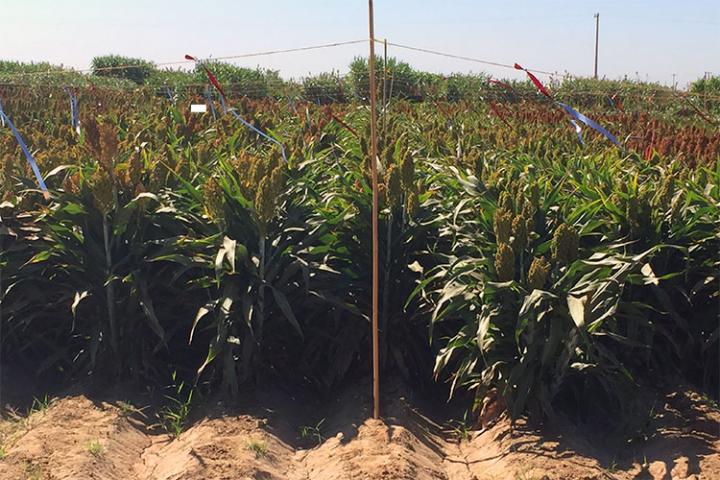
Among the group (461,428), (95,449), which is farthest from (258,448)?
(461,428)

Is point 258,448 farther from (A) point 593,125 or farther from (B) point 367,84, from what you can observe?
(B) point 367,84

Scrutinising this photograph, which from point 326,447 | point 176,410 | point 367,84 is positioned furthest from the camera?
point 367,84

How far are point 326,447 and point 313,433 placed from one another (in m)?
0.22

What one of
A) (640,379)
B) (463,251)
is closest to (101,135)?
(463,251)

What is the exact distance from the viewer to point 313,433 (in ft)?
13.9

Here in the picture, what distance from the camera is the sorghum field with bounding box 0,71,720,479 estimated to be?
152 inches

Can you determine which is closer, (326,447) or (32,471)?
(32,471)

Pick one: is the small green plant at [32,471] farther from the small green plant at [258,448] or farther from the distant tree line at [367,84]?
the distant tree line at [367,84]

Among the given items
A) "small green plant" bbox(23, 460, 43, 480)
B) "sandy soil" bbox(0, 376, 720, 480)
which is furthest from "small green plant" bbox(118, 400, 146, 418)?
"small green plant" bbox(23, 460, 43, 480)

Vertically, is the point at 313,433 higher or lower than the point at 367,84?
lower

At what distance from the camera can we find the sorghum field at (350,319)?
12.6 ft

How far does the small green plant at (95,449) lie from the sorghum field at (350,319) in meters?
0.01

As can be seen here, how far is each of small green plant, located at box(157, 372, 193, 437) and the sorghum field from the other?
0.02 m

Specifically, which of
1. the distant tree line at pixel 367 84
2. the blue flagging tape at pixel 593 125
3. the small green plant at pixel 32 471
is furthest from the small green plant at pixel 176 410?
the distant tree line at pixel 367 84
